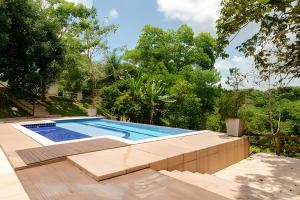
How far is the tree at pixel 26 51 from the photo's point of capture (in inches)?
652

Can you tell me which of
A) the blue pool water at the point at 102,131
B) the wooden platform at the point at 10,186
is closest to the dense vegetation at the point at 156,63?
the blue pool water at the point at 102,131

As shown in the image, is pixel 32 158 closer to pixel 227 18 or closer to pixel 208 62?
pixel 227 18

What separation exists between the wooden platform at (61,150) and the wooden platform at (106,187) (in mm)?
547

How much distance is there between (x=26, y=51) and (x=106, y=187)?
15.7 metres

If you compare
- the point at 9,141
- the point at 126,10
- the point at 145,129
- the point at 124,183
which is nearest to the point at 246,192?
the point at 124,183

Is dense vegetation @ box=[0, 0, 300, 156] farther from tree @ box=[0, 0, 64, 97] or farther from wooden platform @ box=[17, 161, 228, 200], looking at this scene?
wooden platform @ box=[17, 161, 228, 200]

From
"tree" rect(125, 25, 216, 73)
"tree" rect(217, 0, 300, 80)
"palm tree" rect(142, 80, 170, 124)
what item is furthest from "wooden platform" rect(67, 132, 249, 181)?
"tree" rect(125, 25, 216, 73)

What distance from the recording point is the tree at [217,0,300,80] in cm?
730

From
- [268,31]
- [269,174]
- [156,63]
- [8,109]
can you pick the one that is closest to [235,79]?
[268,31]

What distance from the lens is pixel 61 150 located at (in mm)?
6191

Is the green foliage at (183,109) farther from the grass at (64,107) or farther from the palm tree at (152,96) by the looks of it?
the grass at (64,107)

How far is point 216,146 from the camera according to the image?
288 inches

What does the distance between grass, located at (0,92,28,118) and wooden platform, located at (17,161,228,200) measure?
14.7 meters

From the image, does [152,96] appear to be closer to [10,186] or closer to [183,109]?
[183,109]
